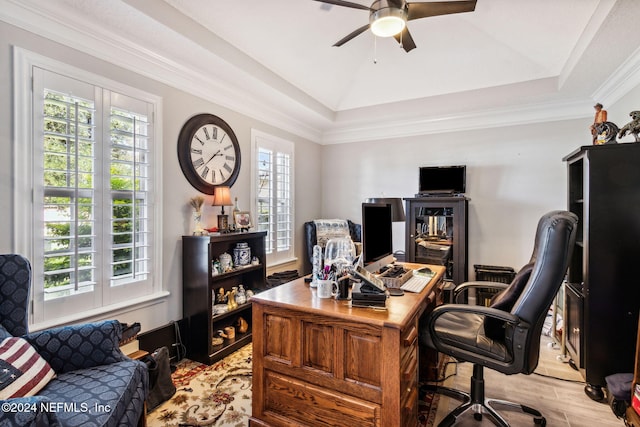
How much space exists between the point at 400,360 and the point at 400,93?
3.81 m

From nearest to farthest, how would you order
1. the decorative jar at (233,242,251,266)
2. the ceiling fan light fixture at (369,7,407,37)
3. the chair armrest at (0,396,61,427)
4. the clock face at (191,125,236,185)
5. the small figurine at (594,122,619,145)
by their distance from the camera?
the chair armrest at (0,396,61,427) < the ceiling fan light fixture at (369,7,407,37) < the small figurine at (594,122,619,145) < the clock face at (191,125,236,185) < the decorative jar at (233,242,251,266)

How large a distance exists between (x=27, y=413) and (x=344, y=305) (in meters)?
1.27

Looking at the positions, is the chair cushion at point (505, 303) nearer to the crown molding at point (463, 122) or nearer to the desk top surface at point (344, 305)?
the desk top surface at point (344, 305)

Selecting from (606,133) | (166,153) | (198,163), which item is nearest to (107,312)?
(166,153)

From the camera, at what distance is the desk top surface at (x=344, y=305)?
149cm

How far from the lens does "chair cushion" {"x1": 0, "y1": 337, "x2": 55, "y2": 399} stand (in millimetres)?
1315

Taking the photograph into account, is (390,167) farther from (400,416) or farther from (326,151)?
(400,416)

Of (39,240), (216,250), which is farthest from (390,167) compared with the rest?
(39,240)

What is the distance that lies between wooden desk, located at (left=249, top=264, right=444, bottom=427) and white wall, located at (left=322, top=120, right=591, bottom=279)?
9.54ft

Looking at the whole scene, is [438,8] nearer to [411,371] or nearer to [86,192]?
[411,371]

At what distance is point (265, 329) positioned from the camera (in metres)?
1.79

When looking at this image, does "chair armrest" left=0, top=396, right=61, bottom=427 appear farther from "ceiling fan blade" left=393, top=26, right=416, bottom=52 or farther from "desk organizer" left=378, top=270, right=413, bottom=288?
"ceiling fan blade" left=393, top=26, right=416, bottom=52

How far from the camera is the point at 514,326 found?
165cm

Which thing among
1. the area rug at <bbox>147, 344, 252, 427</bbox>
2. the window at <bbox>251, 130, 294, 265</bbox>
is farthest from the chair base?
the window at <bbox>251, 130, 294, 265</bbox>
